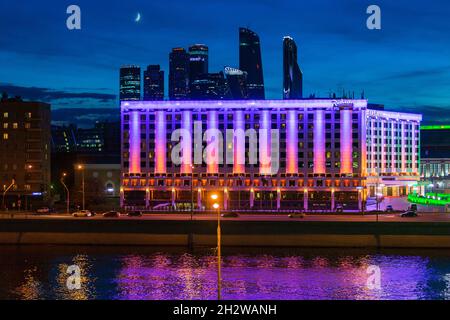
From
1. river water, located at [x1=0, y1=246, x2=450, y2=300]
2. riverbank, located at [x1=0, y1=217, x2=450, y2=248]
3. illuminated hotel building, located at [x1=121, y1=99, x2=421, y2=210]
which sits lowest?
river water, located at [x1=0, y1=246, x2=450, y2=300]

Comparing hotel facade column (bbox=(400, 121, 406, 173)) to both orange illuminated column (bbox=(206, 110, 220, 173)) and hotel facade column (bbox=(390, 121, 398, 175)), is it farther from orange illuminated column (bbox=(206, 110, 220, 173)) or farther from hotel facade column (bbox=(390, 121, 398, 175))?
orange illuminated column (bbox=(206, 110, 220, 173))

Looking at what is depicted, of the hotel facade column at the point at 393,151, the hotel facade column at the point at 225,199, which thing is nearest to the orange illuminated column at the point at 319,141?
the hotel facade column at the point at 225,199

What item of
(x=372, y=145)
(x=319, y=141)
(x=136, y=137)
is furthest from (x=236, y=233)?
(x=372, y=145)

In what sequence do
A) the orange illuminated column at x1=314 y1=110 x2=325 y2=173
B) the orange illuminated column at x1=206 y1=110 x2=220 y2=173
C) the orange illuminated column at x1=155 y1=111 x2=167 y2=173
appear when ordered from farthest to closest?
the orange illuminated column at x1=155 y1=111 x2=167 y2=173, the orange illuminated column at x1=206 y1=110 x2=220 y2=173, the orange illuminated column at x1=314 y1=110 x2=325 y2=173

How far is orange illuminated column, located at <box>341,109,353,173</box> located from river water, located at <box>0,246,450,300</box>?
221ft

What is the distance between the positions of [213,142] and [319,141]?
850 inches

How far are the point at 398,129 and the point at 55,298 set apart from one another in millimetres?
A: 151701

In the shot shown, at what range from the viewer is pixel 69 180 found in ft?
562

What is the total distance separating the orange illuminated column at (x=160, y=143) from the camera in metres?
144

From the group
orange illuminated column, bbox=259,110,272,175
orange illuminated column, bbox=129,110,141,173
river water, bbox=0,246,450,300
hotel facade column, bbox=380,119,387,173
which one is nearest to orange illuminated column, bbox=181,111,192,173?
orange illuminated column, bbox=129,110,141,173


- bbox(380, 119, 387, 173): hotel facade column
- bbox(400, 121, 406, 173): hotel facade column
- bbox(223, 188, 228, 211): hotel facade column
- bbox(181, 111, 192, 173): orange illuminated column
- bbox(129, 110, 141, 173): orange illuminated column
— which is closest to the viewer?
bbox(223, 188, 228, 211): hotel facade column

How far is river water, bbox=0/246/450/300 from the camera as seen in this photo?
49.0 meters

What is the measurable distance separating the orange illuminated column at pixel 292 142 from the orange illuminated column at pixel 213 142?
47.0ft

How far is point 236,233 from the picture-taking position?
76.6m
